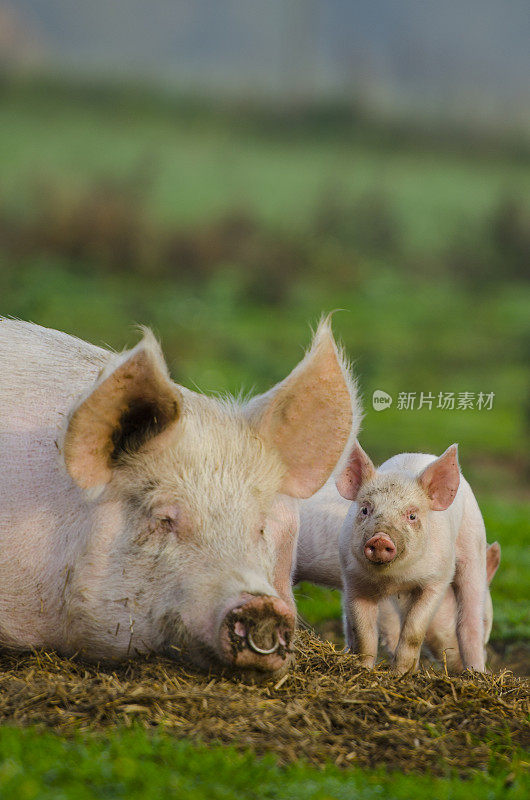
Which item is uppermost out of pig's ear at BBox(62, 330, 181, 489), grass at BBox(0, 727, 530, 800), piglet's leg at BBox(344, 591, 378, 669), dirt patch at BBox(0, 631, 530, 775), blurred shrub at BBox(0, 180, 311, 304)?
blurred shrub at BBox(0, 180, 311, 304)

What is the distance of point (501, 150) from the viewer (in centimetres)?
2870

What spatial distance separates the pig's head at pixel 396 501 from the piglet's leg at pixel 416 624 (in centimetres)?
22

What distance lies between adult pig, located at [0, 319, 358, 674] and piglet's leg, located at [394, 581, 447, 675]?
1099mm

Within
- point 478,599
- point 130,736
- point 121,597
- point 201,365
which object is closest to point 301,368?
point 121,597

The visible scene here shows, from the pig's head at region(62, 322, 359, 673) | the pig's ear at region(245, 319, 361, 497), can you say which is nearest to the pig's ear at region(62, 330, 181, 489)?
the pig's head at region(62, 322, 359, 673)

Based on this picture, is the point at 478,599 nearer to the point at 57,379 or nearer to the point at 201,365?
the point at 57,379

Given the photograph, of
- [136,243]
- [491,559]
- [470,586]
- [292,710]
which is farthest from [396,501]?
[136,243]

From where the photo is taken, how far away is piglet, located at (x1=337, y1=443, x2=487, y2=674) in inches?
196

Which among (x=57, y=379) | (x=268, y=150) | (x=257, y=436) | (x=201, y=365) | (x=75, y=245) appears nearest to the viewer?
(x=257, y=436)

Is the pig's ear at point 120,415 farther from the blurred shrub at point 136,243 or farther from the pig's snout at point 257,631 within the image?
the blurred shrub at point 136,243

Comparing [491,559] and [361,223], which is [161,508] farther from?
[361,223]

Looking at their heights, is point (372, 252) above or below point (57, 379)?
above

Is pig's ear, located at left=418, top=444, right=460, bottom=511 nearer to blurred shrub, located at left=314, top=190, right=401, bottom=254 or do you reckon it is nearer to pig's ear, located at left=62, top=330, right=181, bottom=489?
pig's ear, located at left=62, top=330, right=181, bottom=489

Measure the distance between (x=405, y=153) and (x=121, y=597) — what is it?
25.5m
